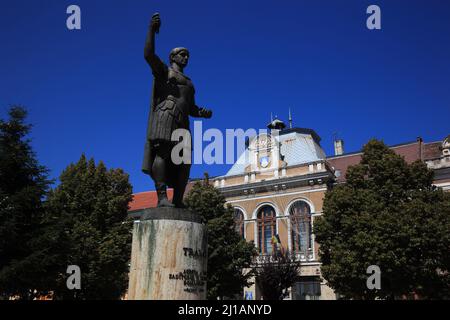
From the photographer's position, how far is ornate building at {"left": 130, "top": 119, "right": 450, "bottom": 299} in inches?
969

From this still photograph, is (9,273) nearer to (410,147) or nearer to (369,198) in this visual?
(369,198)

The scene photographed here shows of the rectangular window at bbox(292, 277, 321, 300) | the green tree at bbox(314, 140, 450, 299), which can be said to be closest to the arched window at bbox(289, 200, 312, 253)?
the rectangular window at bbox(292, 277, 321, 300)

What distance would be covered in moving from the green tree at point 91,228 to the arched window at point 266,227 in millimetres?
9244

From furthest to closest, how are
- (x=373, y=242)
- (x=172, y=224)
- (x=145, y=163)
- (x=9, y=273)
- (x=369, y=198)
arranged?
(x=369, y=198), (x=373, y=242), (x=9, y=273), (x=145, y=163), (x=172, y=224)

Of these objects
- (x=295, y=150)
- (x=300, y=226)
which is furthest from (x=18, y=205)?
(x=295, y=150)

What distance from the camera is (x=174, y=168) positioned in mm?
6199

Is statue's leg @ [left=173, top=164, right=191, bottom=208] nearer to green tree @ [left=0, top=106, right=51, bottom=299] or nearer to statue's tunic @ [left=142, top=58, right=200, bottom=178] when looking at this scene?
statue's tunic @ [left=142, top=58, right=200, bottom=178]

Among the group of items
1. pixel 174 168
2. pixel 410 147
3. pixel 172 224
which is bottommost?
pixel 172 224

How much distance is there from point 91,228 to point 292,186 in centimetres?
1307

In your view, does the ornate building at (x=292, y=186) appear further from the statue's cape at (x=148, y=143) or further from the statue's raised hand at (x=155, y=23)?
the statue's raised hand at (x=155, y=23)

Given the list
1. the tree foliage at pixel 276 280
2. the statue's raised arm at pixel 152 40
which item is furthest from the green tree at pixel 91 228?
the statue's raised arm at pixel 152 40

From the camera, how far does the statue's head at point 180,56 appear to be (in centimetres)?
632
